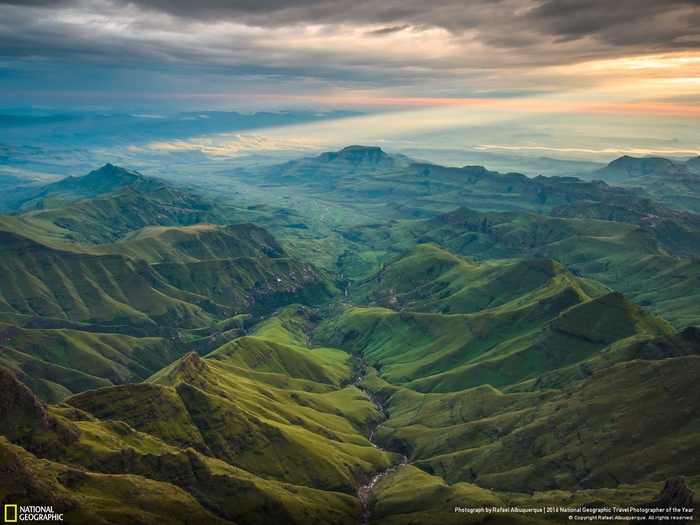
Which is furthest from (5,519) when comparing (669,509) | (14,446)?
(669,509)

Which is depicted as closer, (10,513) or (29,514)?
(10,513)

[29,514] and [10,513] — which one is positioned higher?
[10,513]

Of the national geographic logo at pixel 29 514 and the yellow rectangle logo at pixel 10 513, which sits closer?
the yellow rectangle logo at pixel 10 513

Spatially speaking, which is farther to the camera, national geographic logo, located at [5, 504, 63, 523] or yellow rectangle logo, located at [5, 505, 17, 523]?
national geographic logo, located at [5, 504, 63, 523]

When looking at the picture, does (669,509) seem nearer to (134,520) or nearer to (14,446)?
(134,520)
